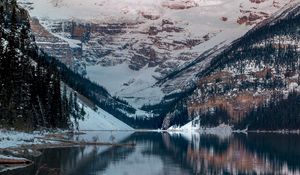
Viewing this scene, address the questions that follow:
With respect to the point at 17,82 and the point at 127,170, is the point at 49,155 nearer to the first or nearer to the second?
the point at 127,170

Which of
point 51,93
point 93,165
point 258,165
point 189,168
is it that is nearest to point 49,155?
point 93,165

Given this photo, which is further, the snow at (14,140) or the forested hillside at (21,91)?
the forested hillside at (21,91)

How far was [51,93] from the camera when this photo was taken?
600 feet

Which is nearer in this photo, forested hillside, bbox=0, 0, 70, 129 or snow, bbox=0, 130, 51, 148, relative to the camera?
snow, bbox=0, 130, 51, 148

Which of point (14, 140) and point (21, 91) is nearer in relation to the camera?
point (14, 140)

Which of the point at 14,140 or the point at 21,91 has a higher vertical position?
the point at 21,91

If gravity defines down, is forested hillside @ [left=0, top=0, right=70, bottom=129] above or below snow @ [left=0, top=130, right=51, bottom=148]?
above

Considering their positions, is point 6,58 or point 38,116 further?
point 38,116

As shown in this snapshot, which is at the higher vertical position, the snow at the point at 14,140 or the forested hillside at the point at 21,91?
the forested hillside at the point at 21,91

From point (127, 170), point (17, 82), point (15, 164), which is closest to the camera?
point (15, 164)

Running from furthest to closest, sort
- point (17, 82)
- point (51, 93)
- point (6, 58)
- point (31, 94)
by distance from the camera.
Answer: point (51, 93), point (31, 94), point (17, 82), point (6, 58)

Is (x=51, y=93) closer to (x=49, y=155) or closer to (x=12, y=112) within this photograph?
(x=12, y=112)

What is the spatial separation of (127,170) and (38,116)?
77633 millimetres

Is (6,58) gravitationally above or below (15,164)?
above
